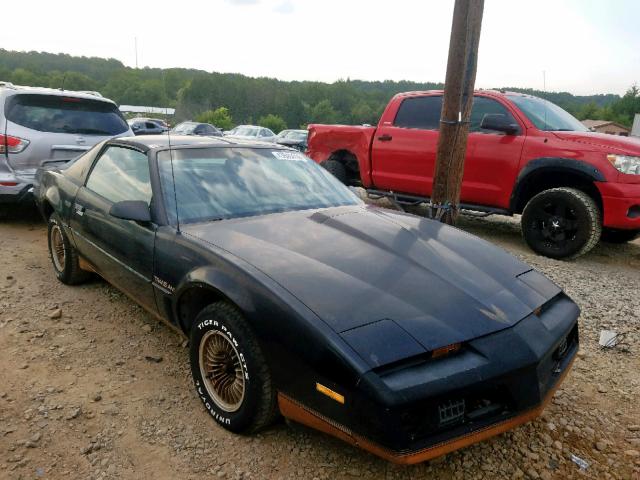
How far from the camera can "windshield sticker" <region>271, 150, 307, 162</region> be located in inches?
137

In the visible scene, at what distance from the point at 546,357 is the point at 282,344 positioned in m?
1.13

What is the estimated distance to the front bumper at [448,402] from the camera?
171cm

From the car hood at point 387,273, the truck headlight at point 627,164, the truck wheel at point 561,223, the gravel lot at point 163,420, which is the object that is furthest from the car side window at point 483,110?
the car hood at point 387,273

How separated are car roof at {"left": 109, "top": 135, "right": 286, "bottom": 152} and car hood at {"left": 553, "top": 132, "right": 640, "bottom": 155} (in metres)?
3.76

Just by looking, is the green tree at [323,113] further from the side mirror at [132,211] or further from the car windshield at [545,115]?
the side mirror at [132,211]

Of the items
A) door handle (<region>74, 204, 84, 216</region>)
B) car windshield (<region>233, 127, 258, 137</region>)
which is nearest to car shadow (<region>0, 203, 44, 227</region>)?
door handle (<region>74, 204, 84, 216</region>)

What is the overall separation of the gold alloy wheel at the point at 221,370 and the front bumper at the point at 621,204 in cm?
467

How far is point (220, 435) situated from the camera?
2.32 meters

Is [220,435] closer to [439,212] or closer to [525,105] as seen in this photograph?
[439,212]

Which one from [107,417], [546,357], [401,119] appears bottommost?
[107,417]

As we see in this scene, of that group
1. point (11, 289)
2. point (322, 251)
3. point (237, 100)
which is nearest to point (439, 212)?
point (322, 251)

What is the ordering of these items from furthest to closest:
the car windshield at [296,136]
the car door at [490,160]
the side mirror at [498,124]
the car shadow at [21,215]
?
the car windshield at [296,136]
the car shadow at [21,215]
the car door at [490,160]
the side mirror at [498,124]

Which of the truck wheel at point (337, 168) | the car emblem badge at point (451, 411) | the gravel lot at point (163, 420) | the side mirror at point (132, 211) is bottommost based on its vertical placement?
the gravel lot at point (163, 420)

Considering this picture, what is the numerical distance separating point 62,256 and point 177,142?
70.0 inches
